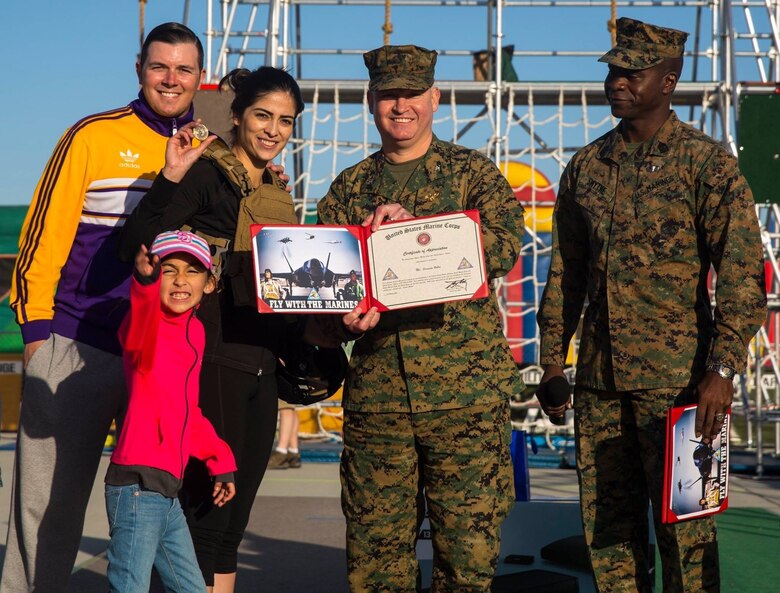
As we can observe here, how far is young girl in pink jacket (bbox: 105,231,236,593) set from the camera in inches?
127

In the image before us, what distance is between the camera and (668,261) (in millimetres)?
3506

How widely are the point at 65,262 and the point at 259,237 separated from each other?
67 centimetres

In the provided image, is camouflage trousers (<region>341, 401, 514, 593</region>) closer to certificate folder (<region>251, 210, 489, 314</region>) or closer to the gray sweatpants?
certificate folder (<region>251, 210, 489, 314</region>)

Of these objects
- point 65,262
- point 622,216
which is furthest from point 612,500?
point 65,262

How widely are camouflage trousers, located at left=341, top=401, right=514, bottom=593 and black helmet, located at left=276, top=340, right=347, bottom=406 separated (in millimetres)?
163

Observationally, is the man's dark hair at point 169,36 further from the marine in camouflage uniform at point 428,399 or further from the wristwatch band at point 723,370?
the wristwatch band at point 723,370

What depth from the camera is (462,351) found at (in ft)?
11.8

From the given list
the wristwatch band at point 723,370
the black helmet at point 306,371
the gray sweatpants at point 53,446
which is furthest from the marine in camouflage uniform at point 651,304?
the gray sweatpants at point 53,446

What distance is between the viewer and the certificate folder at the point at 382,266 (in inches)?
133

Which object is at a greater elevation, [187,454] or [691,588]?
[187,454]

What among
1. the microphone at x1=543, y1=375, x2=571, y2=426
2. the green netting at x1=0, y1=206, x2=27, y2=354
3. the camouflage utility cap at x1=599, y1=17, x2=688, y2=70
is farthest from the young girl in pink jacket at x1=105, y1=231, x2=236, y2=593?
the green netting at x1=0, y1=206, x2=27, y2=354

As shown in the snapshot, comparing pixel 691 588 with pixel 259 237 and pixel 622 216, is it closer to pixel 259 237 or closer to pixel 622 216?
pixel 622 216

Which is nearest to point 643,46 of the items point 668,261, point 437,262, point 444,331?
point 668,261

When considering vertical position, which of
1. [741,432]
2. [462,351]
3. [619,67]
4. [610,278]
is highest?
[619,67]
